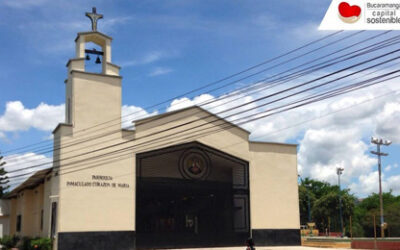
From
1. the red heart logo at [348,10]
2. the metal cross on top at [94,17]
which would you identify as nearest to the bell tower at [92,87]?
the metal cross on top at [94,17]

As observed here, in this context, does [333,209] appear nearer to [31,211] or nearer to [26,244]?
[31,211]

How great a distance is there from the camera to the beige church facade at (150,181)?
31047 mm

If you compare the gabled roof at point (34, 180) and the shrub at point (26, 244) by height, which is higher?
the gabled roof at point (34, 180)

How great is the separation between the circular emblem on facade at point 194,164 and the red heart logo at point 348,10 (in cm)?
2128

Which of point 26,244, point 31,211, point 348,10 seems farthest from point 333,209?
point 348,10

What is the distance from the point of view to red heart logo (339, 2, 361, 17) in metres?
A: 16.1

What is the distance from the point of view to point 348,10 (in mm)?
16125

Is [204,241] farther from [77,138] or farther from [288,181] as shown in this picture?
[77,138]

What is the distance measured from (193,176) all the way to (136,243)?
6460mm

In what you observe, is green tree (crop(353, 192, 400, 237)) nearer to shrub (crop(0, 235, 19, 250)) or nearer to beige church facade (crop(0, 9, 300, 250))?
beige church facade (crop(0, 9, 300, 250))

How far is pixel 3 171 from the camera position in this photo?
5275cm

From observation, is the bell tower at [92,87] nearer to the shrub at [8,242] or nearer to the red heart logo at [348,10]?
the shrub at [8,242]

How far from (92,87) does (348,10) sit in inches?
798

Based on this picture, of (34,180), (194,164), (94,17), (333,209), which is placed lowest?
(333,209)
